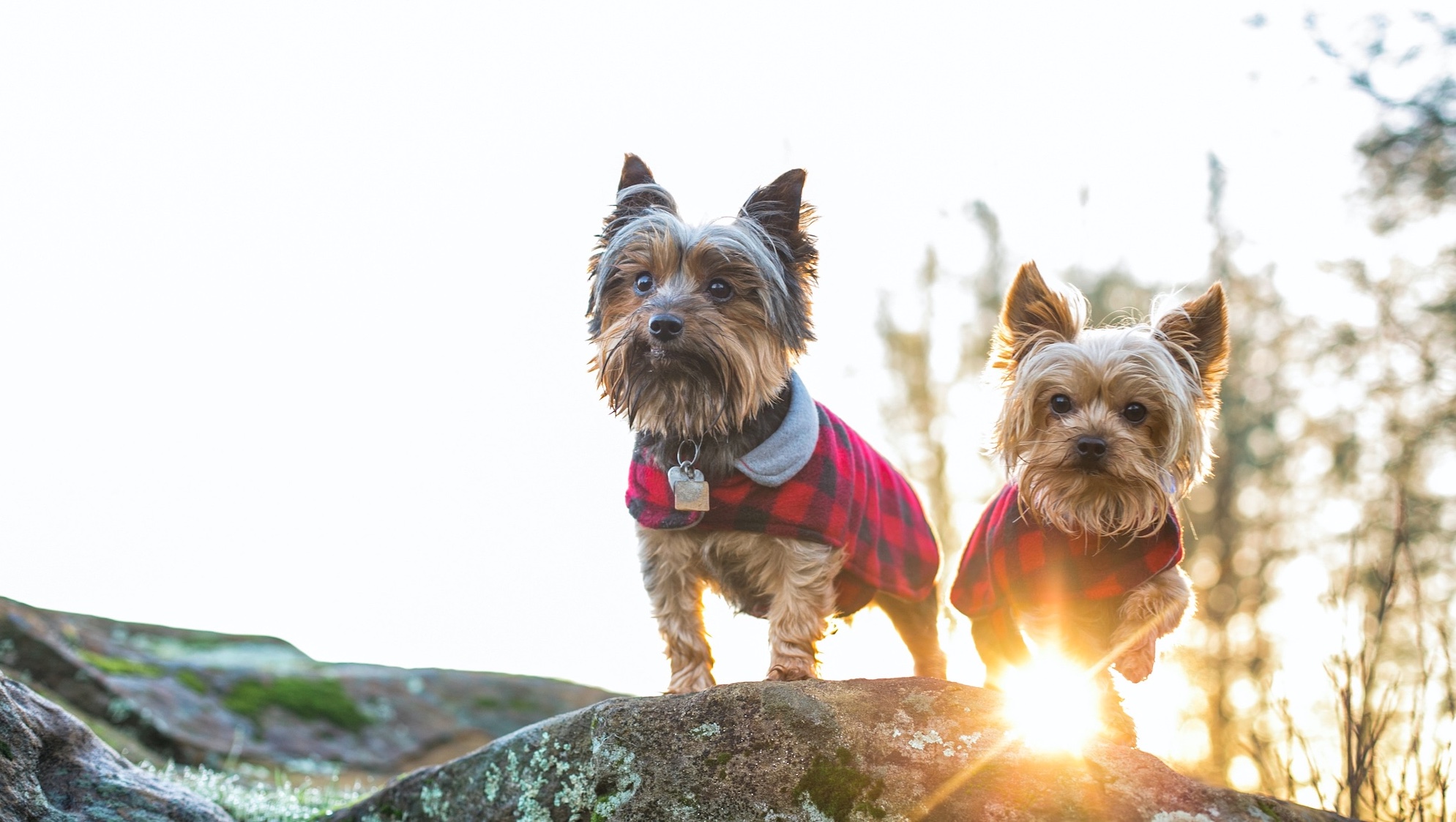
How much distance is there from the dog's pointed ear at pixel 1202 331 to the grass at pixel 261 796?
4.92 meters

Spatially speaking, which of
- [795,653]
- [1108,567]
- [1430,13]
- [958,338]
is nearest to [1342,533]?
[958,338]

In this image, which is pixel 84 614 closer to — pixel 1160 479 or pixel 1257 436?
pixel 1160 479

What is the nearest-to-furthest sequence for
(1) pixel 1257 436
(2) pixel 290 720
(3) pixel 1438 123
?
(2) pixel 290 720
(3) pixel 1438 123
(1) pixel 1257 436

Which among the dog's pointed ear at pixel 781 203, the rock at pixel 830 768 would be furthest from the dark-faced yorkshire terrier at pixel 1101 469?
the dog's pointed ear at pixel 781 203

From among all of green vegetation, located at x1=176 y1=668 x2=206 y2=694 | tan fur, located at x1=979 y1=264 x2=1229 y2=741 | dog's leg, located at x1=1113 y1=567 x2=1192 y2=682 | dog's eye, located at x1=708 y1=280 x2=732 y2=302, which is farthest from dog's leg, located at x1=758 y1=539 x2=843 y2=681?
green vegetation, located at x1=176 y1=668 x2=206 y2=694

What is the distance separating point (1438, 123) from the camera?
10.0 meters

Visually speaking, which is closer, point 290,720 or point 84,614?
point 290,720

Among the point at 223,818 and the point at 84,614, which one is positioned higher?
the point at 84,614

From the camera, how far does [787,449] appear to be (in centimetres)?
510

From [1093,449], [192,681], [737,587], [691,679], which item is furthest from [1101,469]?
[192,681]

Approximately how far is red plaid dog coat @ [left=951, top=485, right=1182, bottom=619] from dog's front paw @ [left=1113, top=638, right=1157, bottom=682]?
28 centimetres

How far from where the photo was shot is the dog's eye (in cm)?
511

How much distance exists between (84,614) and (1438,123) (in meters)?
14.2

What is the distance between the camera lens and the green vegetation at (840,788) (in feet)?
12.0
